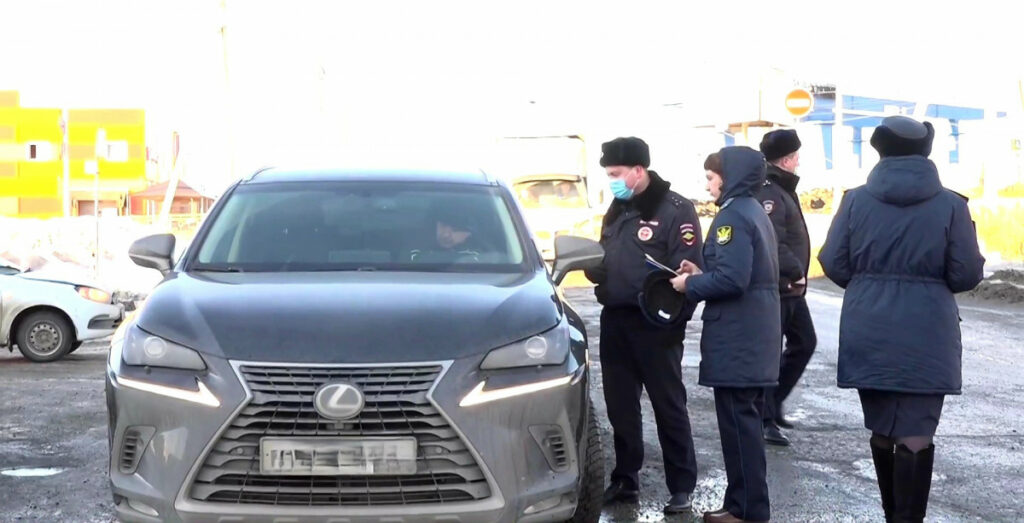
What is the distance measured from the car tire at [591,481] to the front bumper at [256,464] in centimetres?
58

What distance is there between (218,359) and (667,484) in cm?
257

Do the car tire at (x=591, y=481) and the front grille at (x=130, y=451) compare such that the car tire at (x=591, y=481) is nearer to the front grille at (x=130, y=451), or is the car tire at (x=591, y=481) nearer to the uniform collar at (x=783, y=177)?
the front grille at (x=130, y=451)

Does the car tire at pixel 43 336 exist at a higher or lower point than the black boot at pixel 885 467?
lower

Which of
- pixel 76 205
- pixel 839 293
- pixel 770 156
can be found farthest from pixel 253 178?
pixel 76 205

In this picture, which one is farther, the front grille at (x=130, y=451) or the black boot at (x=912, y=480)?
the black boot at (x=912, y=480)

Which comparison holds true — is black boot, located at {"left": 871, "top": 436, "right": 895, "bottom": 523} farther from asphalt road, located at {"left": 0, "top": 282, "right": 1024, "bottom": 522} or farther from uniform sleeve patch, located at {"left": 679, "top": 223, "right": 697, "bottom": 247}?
uniform sleeve patch, located at {"left": 679, "top": 223, "right": 697, "bottom": 247}

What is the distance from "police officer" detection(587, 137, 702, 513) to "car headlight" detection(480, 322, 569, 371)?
131cm

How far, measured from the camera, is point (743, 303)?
5.56 meters

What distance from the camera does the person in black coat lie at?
4977 millimetres

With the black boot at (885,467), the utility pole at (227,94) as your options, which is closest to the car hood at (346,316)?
the black boot at (885,467)

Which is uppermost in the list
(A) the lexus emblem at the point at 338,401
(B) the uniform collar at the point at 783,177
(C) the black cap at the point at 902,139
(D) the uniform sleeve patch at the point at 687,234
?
(C) the black cap at the point at 902,139

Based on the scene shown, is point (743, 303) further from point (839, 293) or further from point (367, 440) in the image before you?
Result: point (839, 293)

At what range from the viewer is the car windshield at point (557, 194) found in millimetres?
30719

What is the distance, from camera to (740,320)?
18.2 ft
